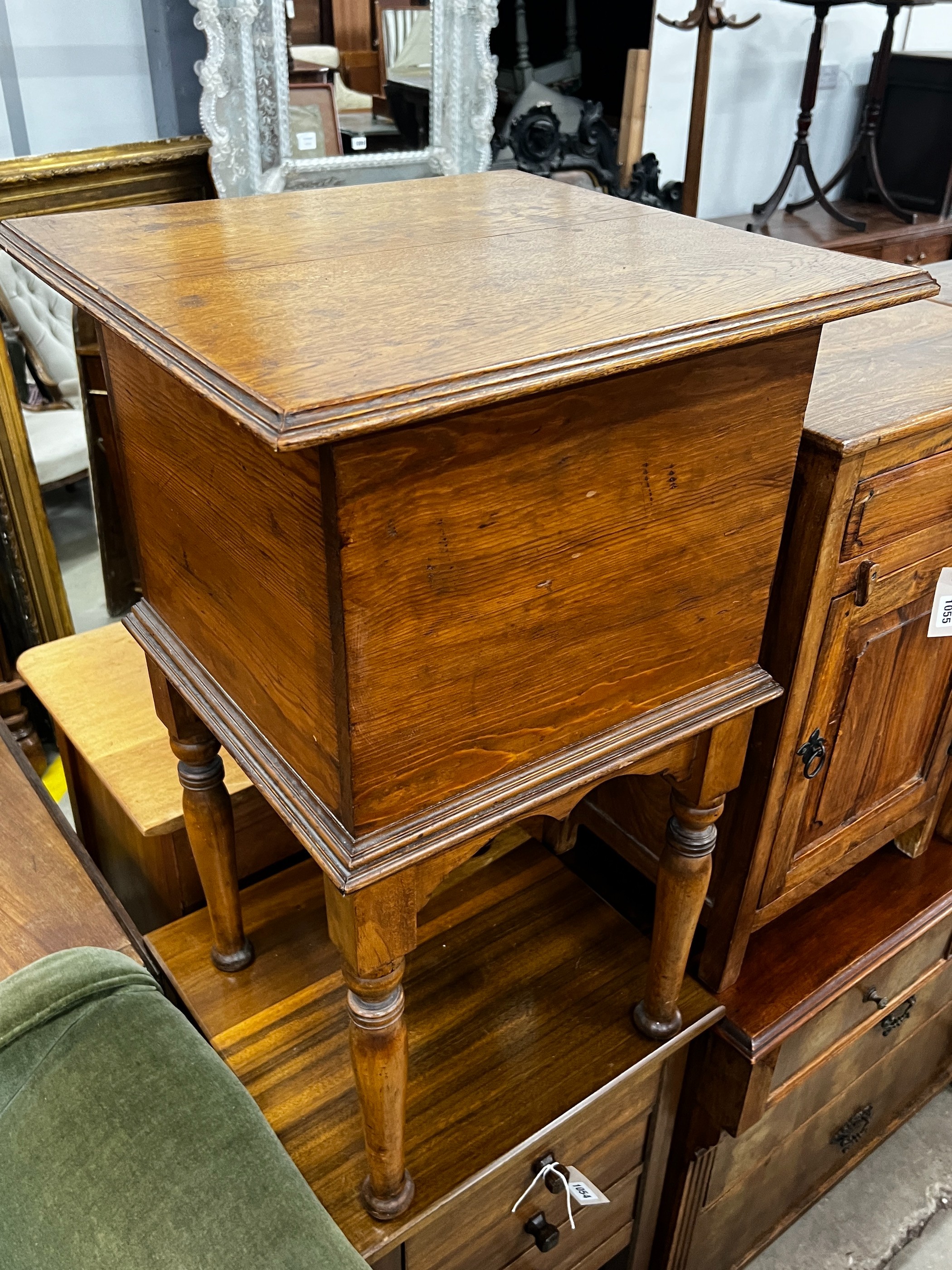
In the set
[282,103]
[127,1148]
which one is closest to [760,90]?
[282,103]

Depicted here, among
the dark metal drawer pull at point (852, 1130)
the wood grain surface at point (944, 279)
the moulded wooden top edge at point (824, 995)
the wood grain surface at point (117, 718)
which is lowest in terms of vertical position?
the dark metal drawer pull at point (852, 1130)

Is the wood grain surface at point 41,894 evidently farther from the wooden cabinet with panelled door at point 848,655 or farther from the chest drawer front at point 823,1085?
the chest drawer front at point 823,1085

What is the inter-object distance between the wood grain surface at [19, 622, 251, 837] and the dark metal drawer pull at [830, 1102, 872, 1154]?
1.06m

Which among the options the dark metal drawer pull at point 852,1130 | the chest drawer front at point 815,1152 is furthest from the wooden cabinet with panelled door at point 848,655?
the dark metal drawer pull at point 852,1130

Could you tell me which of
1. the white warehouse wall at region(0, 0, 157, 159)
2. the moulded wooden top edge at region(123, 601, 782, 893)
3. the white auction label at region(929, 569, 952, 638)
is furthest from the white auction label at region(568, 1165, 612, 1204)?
the white warehouse wall at region(0, 0, 157, 159)

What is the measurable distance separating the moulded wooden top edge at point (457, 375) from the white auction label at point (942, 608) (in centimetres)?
39

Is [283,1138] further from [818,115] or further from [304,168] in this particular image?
[818,115]

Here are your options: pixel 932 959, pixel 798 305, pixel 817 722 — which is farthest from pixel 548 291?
pixel 932 959

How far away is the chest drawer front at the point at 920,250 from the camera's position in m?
3.20

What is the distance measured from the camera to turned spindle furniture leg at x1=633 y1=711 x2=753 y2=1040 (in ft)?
3.15

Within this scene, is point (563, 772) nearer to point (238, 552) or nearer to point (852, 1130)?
point (238, 552)

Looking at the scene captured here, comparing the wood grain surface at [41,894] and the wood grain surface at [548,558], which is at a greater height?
the wood grain surface at [548,558]

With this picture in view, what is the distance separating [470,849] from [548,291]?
42 cm

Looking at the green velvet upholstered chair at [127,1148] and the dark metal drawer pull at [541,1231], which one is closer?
the green velvet upholstered chair at [127,1148]
